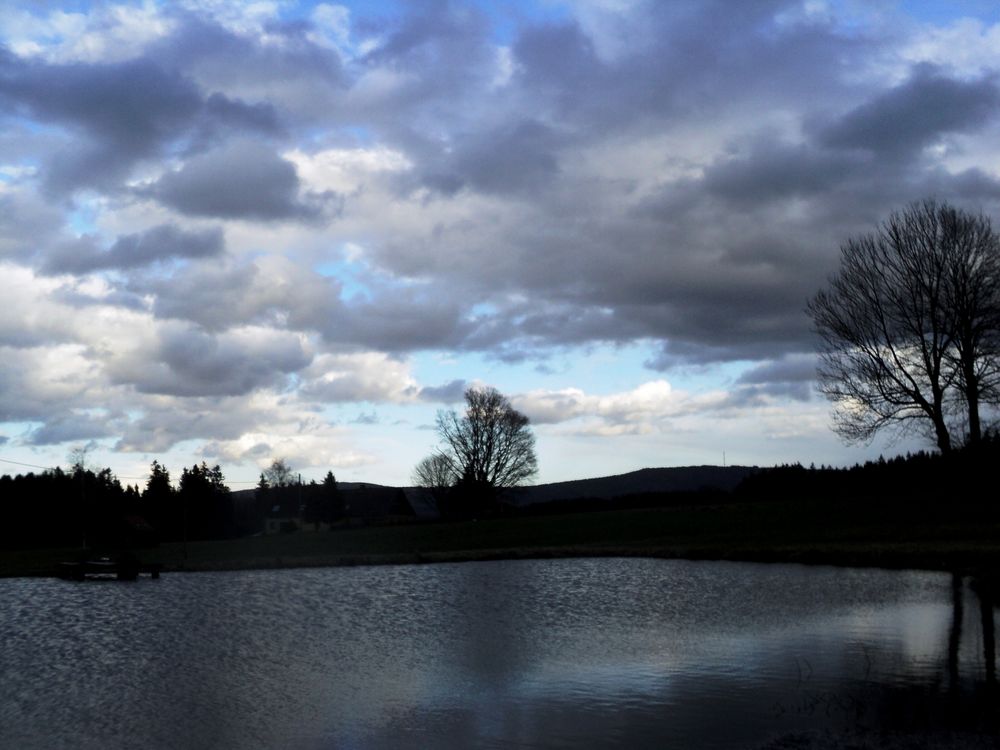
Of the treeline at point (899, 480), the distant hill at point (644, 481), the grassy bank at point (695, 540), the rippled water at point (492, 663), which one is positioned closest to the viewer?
the rippled water at point (492, 663)

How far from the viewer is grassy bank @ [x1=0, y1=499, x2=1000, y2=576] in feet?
100

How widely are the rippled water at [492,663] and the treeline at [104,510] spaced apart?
55154 millimetres

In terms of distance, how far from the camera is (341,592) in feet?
86.3

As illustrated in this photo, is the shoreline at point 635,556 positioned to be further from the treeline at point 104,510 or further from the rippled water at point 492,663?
the treeline at point 104,510

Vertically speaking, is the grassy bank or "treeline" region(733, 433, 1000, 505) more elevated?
"treeline" region(733, 433, 1000, 505)

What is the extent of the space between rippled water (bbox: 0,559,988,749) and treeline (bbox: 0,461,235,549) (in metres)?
55.2

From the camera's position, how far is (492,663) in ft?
47.9

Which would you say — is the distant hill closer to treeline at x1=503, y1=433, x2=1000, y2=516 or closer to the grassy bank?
treeline at x1=503, y1=433, x2=1000, y2=516

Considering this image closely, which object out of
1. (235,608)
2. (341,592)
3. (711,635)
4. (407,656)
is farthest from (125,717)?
(341,592)

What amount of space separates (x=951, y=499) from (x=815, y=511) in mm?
5807

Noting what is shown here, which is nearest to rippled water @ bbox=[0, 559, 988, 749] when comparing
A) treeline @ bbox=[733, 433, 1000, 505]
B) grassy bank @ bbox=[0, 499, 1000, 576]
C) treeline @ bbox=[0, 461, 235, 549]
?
grassy bank @ bbox=[0, 499, 1000, 576]

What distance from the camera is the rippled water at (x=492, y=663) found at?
10.5 m

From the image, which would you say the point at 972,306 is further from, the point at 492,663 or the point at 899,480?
the point at 492,663

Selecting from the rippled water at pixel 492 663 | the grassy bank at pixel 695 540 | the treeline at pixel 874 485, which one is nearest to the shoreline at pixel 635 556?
the grassy bank at pixel 695 540
